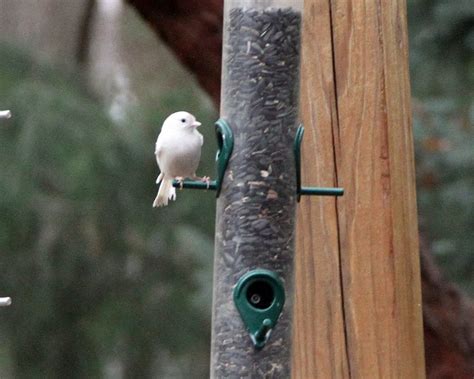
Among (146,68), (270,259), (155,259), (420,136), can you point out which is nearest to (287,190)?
(270,259)

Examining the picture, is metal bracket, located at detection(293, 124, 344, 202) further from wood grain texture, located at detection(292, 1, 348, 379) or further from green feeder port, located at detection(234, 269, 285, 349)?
green feeder port, located at detection(234, 269, 285, 349)

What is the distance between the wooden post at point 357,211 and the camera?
9.47 feet

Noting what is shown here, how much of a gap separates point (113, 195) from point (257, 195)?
579 cm

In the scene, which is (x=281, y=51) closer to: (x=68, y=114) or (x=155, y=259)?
(x=68, y=114)

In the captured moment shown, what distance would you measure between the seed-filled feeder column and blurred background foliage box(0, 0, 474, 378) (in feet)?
12.8

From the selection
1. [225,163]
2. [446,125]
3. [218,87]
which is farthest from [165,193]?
[446,125]

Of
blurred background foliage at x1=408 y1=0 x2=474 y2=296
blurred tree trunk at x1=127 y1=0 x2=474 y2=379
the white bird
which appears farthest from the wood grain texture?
blurred background foliage at x1=408 y1=0 x2=474 y2=296

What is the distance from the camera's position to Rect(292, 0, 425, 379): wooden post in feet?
9.47

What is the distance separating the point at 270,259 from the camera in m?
2.99

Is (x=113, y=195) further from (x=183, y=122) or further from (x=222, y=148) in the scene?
(x=222, y=148)

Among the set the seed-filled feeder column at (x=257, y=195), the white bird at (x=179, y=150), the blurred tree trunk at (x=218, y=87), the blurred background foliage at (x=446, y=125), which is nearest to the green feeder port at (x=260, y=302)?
the seed-filled feeder column at (x=257, y=195)

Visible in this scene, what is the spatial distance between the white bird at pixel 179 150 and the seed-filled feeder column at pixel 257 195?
55 centimetres

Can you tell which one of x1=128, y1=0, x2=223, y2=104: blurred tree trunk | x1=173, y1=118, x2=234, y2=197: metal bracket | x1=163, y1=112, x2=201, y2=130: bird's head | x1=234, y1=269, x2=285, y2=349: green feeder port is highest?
x1=128, y1=0, x2=223, y2=104: blurred tree trunk

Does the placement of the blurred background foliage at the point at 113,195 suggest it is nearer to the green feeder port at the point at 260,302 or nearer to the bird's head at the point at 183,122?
the bird's head at the point at 183,122
